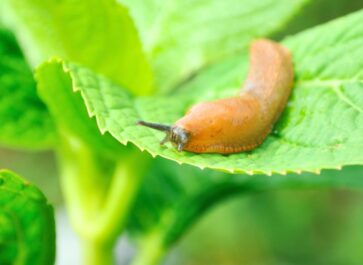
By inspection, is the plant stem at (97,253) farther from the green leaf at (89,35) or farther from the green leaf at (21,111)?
the green leaf at (89,35)

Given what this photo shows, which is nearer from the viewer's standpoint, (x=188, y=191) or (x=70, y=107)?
(x=70, y=107)

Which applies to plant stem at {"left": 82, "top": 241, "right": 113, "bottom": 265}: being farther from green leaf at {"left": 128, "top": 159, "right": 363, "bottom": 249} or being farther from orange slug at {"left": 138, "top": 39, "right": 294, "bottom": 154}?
orange slug at {"left": 138, "top": 39, "right": 294, "bottom": 154}

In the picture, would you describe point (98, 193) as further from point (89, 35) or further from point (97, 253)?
point (89, 35)

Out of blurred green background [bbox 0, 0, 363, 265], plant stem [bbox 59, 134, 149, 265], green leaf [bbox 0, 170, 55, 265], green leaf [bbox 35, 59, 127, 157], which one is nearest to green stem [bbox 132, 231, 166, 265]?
plant stem [bbox 59, 134, 149, 265]

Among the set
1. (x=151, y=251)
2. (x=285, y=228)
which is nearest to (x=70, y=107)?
(x=151, y=251)

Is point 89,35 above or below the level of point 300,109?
above
